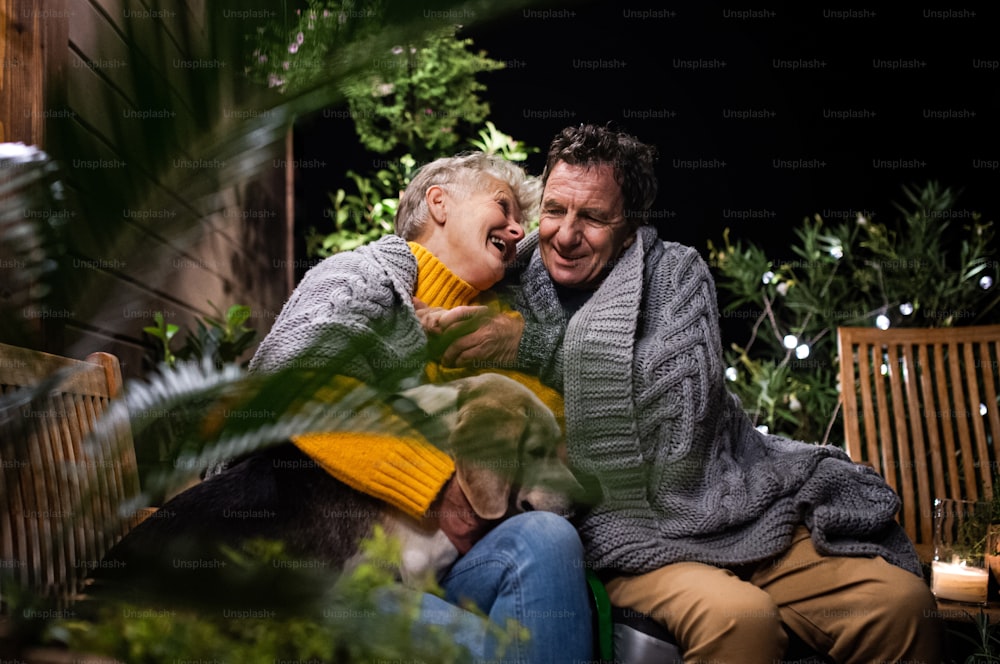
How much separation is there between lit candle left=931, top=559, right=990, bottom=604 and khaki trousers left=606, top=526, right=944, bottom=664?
0.28 m

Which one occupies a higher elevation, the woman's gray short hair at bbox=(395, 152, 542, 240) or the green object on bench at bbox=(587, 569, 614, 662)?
the woman's gray short hair at bbox=(395, 152, 542, 240)

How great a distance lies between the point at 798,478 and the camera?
1.67 meters

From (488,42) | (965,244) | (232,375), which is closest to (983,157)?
(965,244)

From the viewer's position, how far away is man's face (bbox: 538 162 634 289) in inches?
71.0

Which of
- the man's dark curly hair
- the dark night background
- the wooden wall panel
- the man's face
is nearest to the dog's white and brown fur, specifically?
the man's face

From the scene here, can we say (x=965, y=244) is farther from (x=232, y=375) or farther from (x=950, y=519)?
(x=232, y=375)

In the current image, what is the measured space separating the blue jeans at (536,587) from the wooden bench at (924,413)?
→ 1323 millimetres

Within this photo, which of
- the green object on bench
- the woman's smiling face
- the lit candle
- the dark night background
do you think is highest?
the dark night background

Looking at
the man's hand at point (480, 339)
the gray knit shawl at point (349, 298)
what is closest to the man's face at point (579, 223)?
the man's hand at point (480, 339)

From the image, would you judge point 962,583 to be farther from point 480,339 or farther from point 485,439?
point 485,439

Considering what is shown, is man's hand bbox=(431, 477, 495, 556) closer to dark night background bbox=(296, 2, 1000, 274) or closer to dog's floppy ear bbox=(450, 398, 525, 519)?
dog's floppy ear bbox=(450, 398, 525, 519)

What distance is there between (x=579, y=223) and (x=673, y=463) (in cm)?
52

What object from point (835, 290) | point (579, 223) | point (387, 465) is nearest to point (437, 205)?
point (579, 223)

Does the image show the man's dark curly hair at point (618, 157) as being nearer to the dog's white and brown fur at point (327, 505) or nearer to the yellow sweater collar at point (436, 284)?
the yellow sweater collar at point (436, 284)
